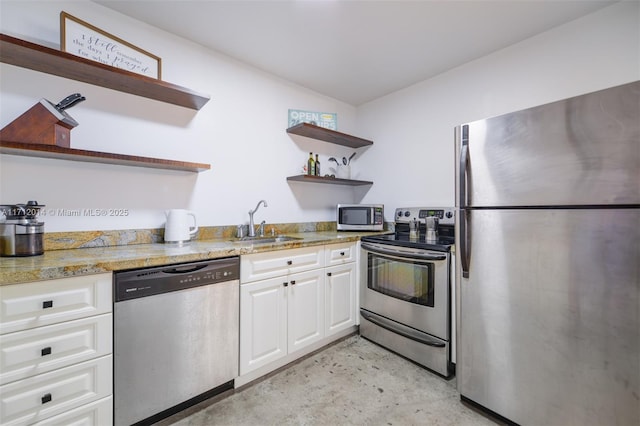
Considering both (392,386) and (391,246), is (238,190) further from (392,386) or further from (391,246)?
(392,386)

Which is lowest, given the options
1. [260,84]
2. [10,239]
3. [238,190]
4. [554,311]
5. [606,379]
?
[606,379]

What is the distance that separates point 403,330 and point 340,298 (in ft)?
1.85

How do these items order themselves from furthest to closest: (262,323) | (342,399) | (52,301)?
(262,323) < (342,399) < (52,301)

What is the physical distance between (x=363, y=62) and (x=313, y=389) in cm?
264

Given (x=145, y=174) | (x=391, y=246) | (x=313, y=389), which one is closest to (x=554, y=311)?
(x=391, y=246)

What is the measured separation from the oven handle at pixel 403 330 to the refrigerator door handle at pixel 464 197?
63cm

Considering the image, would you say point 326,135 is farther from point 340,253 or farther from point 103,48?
point 103,48

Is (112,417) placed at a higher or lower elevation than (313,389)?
higher

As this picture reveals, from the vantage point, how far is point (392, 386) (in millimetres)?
1790

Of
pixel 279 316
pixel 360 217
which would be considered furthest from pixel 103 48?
pixel 360 217

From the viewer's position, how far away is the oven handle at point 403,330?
1.88 metres

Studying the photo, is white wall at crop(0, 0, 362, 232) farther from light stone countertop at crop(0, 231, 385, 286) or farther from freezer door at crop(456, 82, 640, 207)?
freezer door at crop(456, 82, 640, 207)

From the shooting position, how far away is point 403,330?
6.82 feet

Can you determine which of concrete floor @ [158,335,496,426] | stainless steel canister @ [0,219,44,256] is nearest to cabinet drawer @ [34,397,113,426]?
concrete floor @ [158,335,496,426]
